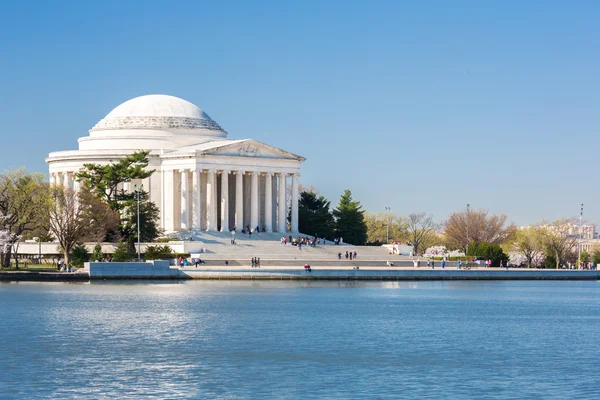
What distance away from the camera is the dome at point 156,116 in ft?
460

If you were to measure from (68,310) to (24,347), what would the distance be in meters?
17.5

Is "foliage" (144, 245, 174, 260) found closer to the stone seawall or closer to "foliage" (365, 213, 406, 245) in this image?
the stone seawall

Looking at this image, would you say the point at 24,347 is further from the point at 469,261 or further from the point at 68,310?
the point at 469,261

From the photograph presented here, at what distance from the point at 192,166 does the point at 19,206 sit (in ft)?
83.1

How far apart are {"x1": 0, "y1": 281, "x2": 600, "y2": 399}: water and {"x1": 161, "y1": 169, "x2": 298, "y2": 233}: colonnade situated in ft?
147

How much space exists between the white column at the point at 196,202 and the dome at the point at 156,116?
10.6 metres

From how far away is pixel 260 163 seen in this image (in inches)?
5344

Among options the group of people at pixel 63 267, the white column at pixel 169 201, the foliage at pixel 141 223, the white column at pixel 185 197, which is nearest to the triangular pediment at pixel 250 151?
the white column at pixel 185 197

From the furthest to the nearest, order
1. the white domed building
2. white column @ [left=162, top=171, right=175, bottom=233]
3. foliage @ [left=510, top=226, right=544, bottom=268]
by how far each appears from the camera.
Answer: foliage @ [left=510, top=226, right=544, bottom=268] < white column @ [left=162, top=171, right=175, bottom=233] < the white domed building

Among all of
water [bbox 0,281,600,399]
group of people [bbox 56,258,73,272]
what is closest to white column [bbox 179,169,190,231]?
group of people [bbox 56,258,73,272]

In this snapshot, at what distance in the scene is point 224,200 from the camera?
13312cm

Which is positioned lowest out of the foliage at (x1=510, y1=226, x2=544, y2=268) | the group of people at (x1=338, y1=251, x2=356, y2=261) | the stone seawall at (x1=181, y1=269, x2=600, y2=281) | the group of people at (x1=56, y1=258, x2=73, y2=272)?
the stone seawall at (x1=181, y1=269, x2=600, y2=281)

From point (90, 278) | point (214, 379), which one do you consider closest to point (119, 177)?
point (90, 278)

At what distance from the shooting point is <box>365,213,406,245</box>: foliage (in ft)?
634
